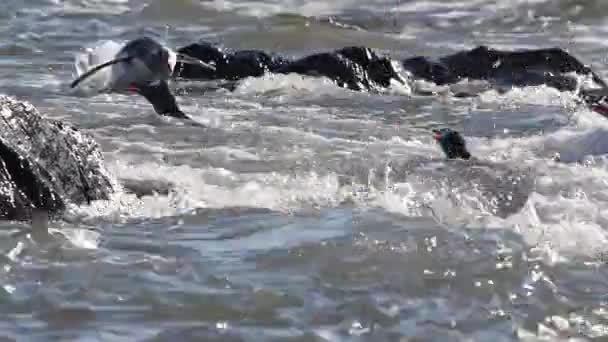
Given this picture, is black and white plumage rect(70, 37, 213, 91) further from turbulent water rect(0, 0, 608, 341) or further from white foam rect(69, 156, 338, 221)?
white foam rect(69, 156, 338, 221)

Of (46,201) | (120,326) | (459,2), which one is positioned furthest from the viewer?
(459,2)

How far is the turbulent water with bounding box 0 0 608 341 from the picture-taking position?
5.51 metres

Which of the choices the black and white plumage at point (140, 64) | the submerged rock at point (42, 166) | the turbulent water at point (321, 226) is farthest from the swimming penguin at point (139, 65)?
the submerged rock at point (42, 166)

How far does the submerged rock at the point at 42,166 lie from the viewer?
673 centimetres

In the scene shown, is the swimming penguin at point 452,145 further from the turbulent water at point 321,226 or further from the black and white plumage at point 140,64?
the black and white plumage at point 140,64

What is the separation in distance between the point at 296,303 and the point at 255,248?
92cm

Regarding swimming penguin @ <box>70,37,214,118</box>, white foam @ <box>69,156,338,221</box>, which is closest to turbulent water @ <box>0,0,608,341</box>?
white foam @ <box>69,156,338,221</box>

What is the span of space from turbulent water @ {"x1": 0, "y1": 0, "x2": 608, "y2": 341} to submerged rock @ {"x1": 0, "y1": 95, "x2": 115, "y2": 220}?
118mm

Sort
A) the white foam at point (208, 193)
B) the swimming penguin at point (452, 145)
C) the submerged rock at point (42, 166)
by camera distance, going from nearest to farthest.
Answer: the submerged rock at point (42, 166) → the white foam at point (208, 193) → the swimming penguin at point (452, 145)

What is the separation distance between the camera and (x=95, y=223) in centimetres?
688

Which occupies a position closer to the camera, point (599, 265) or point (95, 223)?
point (599, 265)

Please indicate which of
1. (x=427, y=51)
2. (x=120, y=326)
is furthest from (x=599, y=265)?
(x=427, y=51)

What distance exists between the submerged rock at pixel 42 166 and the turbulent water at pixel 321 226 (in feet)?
0.39

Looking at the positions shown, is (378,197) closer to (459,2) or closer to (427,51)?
(427,51)
